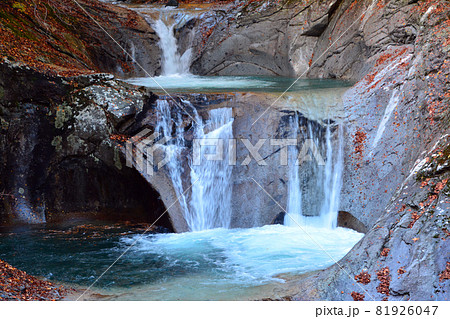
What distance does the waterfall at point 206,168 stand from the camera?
9.08 metres

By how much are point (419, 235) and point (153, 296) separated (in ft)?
10.2

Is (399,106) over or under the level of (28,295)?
over

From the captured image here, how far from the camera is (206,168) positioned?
916cm

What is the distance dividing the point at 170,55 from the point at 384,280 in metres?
12.3

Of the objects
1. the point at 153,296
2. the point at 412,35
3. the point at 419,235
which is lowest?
the point at 153,296

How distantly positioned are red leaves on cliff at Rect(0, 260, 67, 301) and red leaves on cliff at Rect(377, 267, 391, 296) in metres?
3.59

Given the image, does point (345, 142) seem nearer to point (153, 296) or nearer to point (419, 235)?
point (419, 235)

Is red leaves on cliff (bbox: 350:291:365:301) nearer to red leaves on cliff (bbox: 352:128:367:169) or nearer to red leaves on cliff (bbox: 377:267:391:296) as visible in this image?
red leaves on cliff (bbox: 377:267:391:296)

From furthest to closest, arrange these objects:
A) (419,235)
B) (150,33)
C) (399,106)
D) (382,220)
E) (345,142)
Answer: (150,33) → (345,142) → (399,106) → (382,220) → (419,235)

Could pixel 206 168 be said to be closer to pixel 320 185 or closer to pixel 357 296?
pixel 320 185

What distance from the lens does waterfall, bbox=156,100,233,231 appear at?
9.08 metres

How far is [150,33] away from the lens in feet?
50.0

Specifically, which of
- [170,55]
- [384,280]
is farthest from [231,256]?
[170,55]
